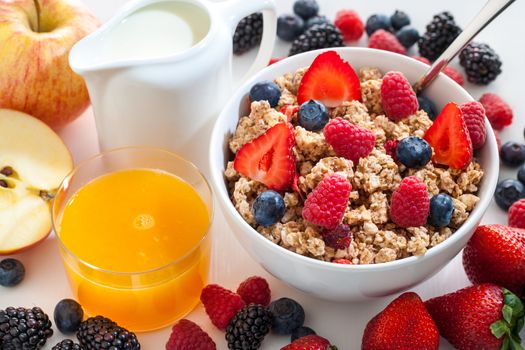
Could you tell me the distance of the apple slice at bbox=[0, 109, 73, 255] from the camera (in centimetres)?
167

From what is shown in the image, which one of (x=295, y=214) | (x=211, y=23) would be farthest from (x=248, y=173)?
(x=211, y=23)

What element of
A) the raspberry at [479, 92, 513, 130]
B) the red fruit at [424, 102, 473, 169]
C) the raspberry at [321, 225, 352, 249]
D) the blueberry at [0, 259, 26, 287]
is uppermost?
the red fruit at [424, 102, 473, 169]

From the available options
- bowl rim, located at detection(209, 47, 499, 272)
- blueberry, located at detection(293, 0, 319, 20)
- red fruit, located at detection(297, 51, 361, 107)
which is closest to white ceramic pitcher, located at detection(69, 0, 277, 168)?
bowl rim, located at detection(209, 47, 499, 272)

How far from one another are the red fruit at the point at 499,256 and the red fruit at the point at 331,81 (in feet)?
1.23

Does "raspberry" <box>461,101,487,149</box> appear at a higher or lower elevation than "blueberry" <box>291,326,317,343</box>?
higher

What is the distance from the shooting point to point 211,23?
5.57 feet

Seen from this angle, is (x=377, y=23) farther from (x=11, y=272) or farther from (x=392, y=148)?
(x=11, y=272)

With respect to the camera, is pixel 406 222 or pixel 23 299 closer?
pixel 406 222

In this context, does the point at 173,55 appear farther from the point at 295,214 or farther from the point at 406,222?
the point at 406,222

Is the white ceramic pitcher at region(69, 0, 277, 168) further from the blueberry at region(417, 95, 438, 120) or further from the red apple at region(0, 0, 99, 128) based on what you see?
the blueberry at region(417, 95, 438, 120)

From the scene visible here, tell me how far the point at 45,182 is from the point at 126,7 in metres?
0.41

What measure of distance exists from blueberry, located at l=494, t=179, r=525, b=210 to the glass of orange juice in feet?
2.11

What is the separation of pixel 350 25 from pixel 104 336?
1058mm

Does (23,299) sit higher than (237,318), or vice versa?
(237,318)
